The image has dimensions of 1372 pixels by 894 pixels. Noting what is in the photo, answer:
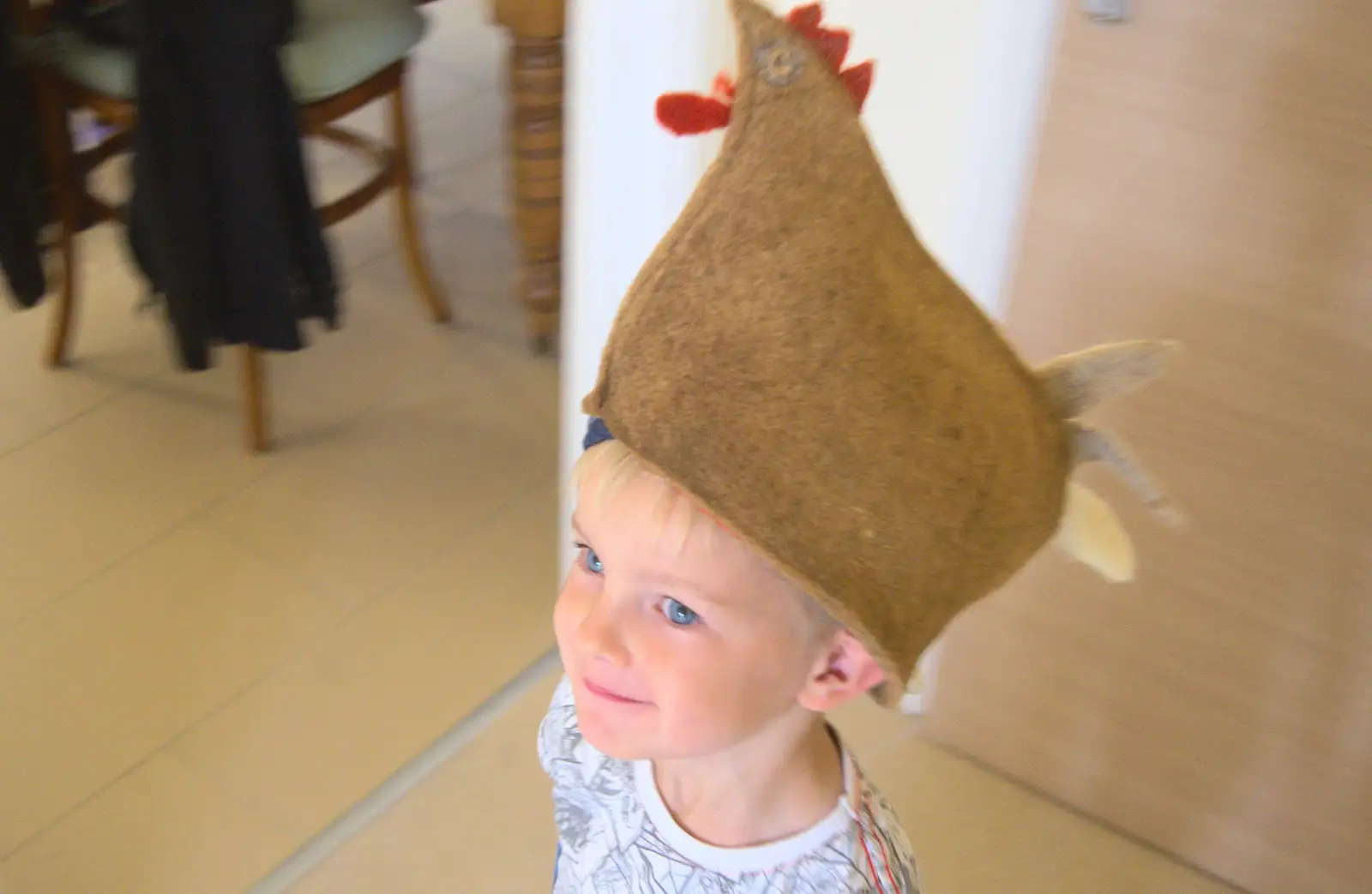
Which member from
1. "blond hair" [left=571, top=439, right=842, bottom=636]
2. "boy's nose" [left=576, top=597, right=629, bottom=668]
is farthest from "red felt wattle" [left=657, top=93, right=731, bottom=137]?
"boy's nose" [left=576, top=597, right=629, bottom=668]

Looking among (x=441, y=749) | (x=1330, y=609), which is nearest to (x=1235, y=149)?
(x=1330, y=609)

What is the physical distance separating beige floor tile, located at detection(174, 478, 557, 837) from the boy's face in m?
0.83

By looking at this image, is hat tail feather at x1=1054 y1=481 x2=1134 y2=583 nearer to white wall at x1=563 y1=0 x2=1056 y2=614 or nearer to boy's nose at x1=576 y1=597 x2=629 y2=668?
boy's nose at x1=576 y1=597 x2=629 y2=668

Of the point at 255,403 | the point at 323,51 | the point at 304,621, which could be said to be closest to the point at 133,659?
the point at 304,621

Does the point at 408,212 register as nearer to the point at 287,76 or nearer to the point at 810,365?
the point at 287,76

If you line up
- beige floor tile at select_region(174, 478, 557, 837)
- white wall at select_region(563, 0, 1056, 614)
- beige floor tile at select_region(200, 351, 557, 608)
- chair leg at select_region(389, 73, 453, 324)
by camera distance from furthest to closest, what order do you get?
1. chair leg at select_region(389, 73, 453, 324)
2. beige floor tile at select_region(200, 351, 557, 608)
3. beige floor tile at select_region(174, 478, 557, 837)
4. white wall at select_region(563, 0, 1056, 614)

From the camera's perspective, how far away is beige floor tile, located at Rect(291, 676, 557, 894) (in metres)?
1.42

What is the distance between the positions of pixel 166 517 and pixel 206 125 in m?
0.59

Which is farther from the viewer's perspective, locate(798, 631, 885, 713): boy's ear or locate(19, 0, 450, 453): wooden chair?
locate(19, 0, 450, 453): wooden chair

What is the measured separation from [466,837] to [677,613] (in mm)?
806

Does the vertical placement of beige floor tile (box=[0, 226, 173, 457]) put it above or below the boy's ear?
below

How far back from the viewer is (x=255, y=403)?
77.4 inches

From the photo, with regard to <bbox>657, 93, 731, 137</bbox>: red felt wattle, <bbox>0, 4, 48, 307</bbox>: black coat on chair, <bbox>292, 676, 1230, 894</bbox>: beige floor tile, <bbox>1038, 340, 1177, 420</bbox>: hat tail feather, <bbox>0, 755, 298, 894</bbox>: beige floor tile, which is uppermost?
<bbox>657, 93, 731, 137</bbox>: red felt wattle

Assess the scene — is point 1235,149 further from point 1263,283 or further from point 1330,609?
point 1330,609
